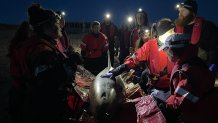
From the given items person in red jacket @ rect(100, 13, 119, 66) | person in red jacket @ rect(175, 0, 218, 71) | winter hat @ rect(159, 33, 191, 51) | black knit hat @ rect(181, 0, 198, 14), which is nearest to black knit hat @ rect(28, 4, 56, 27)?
winter hat @ rect(159, 33, 191, 51)

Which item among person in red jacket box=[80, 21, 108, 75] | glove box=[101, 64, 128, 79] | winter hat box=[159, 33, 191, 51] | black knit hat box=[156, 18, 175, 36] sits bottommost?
person in red jacket box=[80, 21, 108, 75]

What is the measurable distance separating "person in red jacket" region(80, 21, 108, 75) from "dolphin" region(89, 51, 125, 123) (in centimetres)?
448

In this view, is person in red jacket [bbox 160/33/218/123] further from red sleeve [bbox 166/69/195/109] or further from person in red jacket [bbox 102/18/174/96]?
person in red jacket [bbox 102/18/174/96]

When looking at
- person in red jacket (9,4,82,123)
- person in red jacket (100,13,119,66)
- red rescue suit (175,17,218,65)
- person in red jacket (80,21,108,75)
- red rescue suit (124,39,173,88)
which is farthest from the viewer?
person in red jacket (100,13,119,66)

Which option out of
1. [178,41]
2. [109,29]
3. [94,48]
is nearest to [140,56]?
[178,41]

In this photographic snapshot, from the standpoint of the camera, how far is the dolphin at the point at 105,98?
4969 mm

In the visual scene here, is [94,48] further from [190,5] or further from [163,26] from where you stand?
[190,5]

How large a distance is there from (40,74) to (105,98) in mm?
1651

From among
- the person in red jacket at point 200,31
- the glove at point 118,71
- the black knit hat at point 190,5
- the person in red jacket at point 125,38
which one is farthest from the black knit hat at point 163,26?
the person in red jacket at point 125,38

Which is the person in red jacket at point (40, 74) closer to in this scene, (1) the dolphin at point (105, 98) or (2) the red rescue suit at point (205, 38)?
(1) the dolphin at point (105, 98)

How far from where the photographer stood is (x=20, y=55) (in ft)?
12.7

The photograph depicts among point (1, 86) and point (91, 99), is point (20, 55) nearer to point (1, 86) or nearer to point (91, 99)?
point (91, 99)

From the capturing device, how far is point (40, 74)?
3746 millimetres

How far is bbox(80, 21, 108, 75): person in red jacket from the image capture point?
406 inches
